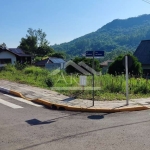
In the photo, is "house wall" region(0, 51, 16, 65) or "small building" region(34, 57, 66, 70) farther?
"house wall" region(0, 51, 16, 65)

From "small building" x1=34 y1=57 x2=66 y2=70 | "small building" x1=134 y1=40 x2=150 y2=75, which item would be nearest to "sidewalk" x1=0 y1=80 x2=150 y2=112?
"small building" x1=34 y1=57 x2=66 y2=70

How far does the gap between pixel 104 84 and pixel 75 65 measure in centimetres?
1598

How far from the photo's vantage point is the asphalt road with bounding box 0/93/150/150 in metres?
4.75

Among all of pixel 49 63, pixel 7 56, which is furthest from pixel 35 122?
pixel 7 56

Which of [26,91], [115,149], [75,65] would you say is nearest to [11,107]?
[26,91]

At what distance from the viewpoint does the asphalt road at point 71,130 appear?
4746 millimetres

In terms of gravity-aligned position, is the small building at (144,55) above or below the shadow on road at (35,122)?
above

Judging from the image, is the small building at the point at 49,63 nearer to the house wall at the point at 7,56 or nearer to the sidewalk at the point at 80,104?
the house wall at the point at 7,56

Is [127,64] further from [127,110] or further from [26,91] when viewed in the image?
[26,91]

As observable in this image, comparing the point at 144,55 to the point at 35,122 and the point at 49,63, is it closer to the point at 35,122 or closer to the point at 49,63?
the point at 49,63

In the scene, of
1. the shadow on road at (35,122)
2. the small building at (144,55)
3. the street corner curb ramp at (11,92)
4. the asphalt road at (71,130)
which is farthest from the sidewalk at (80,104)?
the small building at (144,55)

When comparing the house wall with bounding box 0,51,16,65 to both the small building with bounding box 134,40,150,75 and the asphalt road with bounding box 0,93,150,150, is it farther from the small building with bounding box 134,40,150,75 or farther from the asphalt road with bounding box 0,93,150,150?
the asphalt road with bounding box 0,93,150,150

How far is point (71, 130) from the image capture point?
19.0 ft

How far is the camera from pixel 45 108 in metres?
8.59
